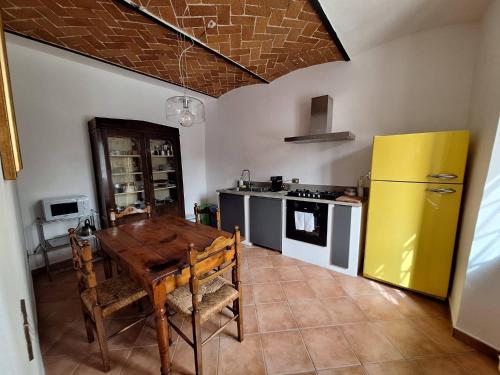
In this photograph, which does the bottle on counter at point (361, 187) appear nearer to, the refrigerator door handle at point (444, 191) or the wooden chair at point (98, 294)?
the refrigerator door handle at point (444, 191)

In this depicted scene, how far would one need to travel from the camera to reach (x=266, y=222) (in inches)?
113

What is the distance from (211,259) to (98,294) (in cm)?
86

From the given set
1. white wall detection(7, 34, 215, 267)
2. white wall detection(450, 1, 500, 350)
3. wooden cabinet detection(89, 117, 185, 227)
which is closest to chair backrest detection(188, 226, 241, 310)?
white wall detection(450, 1, 500, 350)

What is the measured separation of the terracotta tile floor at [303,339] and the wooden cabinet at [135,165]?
3.99 feet

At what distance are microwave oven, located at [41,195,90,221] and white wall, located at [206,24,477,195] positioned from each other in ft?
7.24

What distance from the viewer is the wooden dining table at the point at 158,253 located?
3.50ft

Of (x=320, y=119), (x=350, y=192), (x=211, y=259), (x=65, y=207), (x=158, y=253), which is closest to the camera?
(x=211, y=259)

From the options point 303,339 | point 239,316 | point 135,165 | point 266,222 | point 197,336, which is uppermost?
point 135,165

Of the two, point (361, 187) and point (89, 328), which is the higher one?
point (361, 187)

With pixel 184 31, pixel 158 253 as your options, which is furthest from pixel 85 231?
pixel 184 31

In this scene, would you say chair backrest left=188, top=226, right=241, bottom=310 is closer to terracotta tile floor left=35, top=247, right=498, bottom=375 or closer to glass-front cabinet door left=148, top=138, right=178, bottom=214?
terracotta tile floor left=35, top=247, right=498, bottom=375

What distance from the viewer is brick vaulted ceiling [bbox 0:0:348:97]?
5.32ft

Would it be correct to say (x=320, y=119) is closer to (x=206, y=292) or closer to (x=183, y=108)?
(x=183, y=108)

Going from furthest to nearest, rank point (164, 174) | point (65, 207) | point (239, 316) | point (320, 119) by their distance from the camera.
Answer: point (164, 174), point (320, 119), point (65, 207), point (239, 316)
